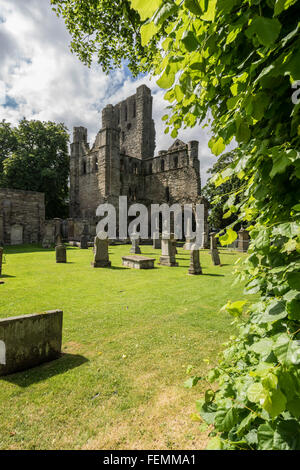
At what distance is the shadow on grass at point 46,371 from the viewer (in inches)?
120

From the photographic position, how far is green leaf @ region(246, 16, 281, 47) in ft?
2.83

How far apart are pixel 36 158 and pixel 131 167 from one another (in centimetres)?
1308

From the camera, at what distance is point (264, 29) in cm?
88

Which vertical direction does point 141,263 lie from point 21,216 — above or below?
below

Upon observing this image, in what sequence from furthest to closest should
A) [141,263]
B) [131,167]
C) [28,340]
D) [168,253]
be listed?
[131,167] → [168,253] → [141,263] → [28,340]

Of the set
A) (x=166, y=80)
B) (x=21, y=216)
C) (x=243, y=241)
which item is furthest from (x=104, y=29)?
(x=21, y=216)

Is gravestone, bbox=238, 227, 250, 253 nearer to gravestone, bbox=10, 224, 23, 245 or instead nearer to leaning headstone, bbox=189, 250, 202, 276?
leaning headstone, bbox=189, 250, 202, 276

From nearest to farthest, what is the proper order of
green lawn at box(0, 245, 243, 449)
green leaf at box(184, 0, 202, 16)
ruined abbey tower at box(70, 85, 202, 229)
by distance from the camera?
green leaf at box(184, 0, 202, 16) → green lawn at box(0, 245, 243, 449) → ruined abbey tower at box(70, 85, 202, 229)

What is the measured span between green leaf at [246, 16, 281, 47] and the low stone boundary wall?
3.79m

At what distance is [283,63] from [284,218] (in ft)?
2.49

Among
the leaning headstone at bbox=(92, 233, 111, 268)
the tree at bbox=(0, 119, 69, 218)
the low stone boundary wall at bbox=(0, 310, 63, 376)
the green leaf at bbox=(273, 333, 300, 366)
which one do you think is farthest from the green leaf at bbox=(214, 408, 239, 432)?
the tree at bbox=(0, 119, 69, 218)

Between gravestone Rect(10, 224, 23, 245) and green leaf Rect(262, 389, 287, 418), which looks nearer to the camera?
green leaf Rect(262, 389, 287, 418)

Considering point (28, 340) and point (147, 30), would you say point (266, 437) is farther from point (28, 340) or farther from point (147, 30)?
point (28, 340)

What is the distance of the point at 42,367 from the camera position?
11.1 feet
